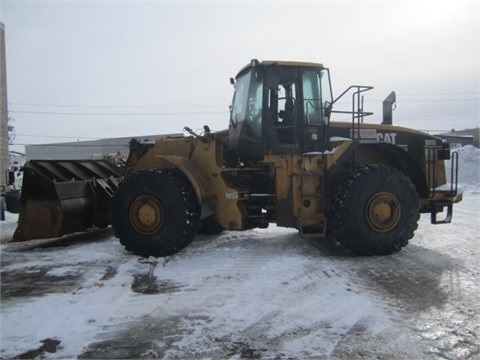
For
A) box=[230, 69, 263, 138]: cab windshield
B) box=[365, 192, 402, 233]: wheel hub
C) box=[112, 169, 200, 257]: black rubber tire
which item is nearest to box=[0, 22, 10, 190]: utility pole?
box=[112, 169, 200, 257]: black rubber tire

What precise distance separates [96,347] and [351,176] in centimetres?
420

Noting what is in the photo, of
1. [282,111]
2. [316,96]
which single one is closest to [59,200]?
[282,111]

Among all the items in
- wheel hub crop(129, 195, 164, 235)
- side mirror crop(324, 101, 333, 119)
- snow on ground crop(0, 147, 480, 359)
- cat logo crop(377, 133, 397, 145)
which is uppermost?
side mirror crop(324, 101, 333, 119)

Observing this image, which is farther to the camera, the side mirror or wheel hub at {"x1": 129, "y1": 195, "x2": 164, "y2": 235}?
the side mirror

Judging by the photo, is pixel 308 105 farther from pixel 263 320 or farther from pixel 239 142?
pixel 263 320

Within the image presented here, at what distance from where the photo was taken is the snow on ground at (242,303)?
364 centimetres

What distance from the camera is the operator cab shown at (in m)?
7.00

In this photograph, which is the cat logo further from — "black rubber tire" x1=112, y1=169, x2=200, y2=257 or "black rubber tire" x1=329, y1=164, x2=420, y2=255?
"black rubber tire" x1=112, y1=169, x2=200, y2=257

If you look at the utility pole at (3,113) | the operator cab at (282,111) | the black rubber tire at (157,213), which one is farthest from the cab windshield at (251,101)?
the utility pole at (3,113)

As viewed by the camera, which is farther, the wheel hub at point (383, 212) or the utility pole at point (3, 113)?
the utility pole at point (3, 113)

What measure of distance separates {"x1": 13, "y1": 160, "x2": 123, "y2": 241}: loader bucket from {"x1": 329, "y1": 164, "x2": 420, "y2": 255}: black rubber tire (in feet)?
13.7

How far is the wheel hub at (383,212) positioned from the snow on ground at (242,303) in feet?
1.52

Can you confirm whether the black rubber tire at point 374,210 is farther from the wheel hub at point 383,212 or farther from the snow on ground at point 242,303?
the snow on ground at point 242,303

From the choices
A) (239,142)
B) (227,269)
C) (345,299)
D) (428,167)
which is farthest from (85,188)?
(428,167)
